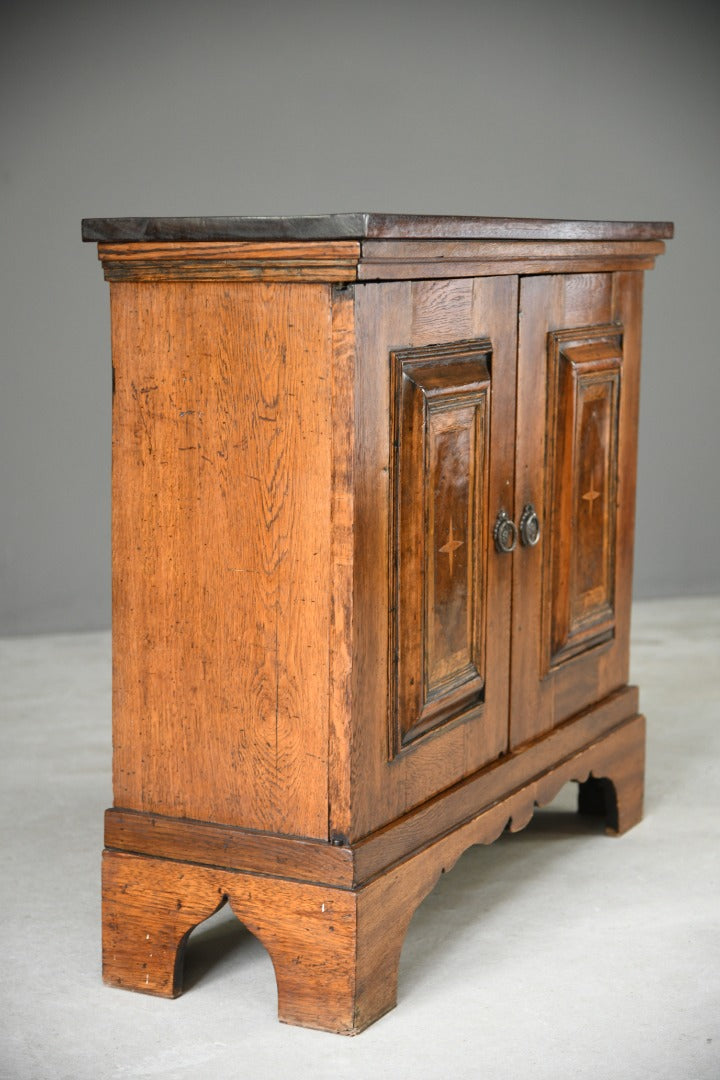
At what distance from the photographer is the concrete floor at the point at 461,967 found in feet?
7.12

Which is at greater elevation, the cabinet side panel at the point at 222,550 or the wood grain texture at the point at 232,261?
the wood grain texture at the point at 232,261

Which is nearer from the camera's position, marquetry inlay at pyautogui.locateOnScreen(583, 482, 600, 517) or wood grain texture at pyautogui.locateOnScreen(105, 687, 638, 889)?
wood grain texture at pyautogui.locateOnScreen(105, 687, 638, 889)

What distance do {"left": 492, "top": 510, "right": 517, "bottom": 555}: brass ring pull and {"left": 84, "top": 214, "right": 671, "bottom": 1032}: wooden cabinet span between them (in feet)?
0.14

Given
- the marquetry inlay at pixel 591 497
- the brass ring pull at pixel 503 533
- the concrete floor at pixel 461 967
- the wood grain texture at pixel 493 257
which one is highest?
the wood grain texture at pixel 493 257

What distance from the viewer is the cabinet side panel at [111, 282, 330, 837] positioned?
217 centimetres

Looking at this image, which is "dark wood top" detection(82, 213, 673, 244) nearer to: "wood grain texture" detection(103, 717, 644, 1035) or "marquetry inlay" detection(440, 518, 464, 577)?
"marquetry inlay" detection(440, 518, 464, 577)

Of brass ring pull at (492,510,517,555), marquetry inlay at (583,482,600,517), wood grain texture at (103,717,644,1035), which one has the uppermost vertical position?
brass ring pull at (492,510,517,555)

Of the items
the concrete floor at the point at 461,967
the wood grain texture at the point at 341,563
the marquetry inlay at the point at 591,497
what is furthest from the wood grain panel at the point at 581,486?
the wood grain texture at the point at 341,563

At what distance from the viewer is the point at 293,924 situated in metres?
2.23

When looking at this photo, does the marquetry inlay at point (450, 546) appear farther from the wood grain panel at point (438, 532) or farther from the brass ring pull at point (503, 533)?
the brass ring pull at point (503, 533)

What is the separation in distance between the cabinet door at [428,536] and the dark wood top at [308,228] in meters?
0.09

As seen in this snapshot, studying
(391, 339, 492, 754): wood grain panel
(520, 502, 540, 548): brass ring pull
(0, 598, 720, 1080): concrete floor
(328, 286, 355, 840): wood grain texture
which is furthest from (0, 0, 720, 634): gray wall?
(328, 286, 355, 840): wood grain texture

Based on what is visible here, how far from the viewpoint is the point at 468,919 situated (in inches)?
107

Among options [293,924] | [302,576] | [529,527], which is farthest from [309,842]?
[529,527]
